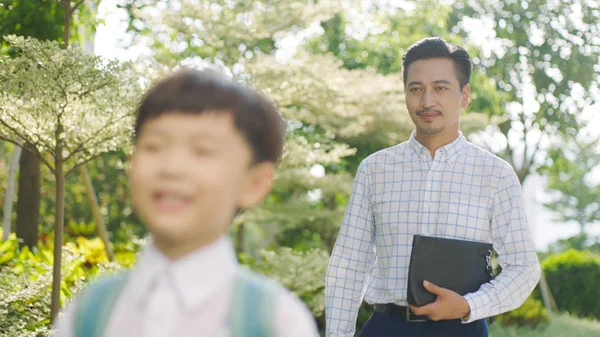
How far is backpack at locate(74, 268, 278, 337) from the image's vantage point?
1.20m

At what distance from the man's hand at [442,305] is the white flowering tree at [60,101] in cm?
292

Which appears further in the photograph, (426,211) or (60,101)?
(60,101)

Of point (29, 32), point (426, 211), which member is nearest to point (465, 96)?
point (426, 211)

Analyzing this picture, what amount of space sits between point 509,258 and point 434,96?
2.09 feet

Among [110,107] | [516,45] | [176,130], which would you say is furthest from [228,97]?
[516,45]

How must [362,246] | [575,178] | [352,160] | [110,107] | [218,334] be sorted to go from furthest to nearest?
1. [575,178]
2. [352,160]
3. [110,107]
4. [362,246]
5. [218,334]

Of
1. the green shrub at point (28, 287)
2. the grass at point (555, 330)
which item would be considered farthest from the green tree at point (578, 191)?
the green shrub at point (28, 287)

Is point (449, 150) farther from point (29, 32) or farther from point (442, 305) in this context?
point (29, 32)

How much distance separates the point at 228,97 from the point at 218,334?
1.18ft

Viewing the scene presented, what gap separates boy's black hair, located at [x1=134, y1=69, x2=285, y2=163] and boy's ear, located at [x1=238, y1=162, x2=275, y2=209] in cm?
2

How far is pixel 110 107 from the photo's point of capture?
16.4 ft

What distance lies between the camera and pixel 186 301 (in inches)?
46.5

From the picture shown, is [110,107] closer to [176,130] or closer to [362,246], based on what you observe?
[362,246]

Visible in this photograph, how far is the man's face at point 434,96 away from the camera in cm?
290
